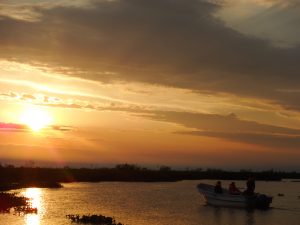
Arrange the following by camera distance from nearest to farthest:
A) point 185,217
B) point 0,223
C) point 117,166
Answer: point 0,223 → point 185,217 → point 117,166

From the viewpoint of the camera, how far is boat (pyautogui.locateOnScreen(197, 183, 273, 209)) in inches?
1833

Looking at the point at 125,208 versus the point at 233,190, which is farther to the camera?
the point at 233,190

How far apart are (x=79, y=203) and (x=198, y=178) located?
7141 centimetres

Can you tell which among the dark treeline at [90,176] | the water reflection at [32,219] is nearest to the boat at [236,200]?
the water reflection at [32,219]

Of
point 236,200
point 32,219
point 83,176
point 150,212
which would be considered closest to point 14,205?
point 32,219

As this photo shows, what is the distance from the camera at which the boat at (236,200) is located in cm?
4656

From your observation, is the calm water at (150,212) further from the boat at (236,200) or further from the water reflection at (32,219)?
the boat at (236,200)

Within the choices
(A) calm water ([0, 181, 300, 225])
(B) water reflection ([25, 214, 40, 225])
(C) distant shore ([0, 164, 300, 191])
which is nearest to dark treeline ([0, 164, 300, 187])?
(C) distant shore ([0, 164, 300, 191])

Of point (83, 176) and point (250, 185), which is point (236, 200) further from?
point (83, 176)

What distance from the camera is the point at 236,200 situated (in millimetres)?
47531

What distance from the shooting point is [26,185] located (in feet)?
226

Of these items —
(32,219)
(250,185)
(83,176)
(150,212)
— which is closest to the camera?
(32,219)

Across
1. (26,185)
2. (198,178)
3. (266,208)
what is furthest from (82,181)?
(266,208)

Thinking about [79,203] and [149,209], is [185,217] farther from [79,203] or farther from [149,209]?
[79,203]
